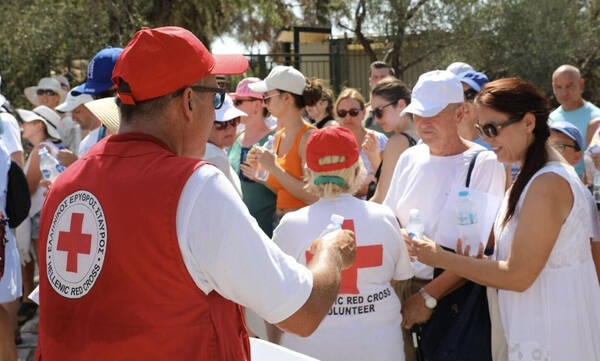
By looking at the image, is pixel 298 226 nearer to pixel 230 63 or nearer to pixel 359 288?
pixel 359 288

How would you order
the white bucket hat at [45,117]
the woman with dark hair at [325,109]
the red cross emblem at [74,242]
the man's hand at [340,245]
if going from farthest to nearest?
the white bucket hat at [45,117] < the woman with dark hair at [325,109] < the man's hand at [340,245] < the red cross emblem at [74,242]

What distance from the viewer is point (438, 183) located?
137 inches

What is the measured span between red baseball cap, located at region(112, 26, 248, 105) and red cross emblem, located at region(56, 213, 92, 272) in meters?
0.34

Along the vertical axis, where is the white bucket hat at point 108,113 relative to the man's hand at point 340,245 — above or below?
above

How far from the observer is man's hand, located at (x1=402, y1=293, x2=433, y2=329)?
3.26m

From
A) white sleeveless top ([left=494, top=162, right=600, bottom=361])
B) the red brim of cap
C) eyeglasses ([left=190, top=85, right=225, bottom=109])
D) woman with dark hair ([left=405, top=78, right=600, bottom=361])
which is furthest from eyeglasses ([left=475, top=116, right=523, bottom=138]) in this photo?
eyeglasses ([left=190, top=85, right=225, bottom=109])

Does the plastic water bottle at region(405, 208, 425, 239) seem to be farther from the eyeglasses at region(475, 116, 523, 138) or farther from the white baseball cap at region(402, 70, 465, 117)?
the white baseball cap at region(402, 70, 465, 117)

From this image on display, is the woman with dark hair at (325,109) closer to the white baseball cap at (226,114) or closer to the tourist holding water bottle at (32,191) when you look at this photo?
the white baseball cap at (226,114)

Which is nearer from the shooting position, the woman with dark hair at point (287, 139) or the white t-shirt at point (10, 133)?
the woman with dark hair at point (287, 139)

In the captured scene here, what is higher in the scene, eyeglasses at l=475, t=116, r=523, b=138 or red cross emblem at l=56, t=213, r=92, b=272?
eyeglasses at l=475, t=116, r=523, b=138

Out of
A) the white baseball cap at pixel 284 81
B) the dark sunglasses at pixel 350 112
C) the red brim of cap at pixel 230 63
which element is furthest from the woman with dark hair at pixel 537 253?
the dark sunglasses at pixel 350 112

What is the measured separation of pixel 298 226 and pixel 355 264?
Answer: 31cm

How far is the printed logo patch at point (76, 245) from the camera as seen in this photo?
1710 mm

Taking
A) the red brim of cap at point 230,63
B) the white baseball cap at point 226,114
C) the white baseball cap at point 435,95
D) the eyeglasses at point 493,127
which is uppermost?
the red brim of cap at point 230,63
